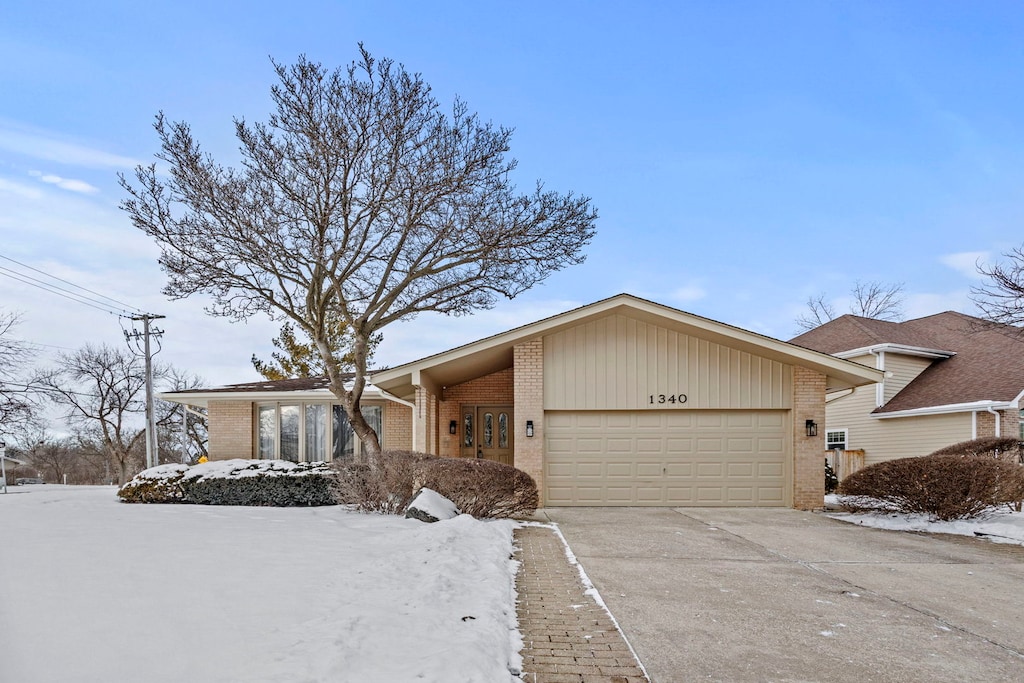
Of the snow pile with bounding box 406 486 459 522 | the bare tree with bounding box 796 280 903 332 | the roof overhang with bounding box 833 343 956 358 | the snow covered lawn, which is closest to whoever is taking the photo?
the snow covered lawn

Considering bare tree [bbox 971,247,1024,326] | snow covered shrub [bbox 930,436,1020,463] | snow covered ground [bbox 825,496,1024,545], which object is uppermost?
bare tree [bbox 971,247,1024,326]

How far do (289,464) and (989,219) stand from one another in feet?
69.9

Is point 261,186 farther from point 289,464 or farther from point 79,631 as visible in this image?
point 79,631

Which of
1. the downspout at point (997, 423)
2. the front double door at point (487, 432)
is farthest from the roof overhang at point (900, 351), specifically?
the front double door at point (487, 432)

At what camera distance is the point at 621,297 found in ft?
39.8

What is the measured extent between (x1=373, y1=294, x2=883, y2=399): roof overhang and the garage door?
1.36 meters

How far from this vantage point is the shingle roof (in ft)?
54.3

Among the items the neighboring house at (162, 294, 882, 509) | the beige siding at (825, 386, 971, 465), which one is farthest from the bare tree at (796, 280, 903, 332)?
the neighboring house at (162, 294, 882, 509)

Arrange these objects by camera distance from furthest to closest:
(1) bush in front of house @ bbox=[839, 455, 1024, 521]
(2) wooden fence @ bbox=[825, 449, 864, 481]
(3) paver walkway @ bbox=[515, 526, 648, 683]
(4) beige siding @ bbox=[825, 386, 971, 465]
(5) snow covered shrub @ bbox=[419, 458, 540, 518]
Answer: (2) wooden fence @ bbox=[825, 449, 864, 481] < (4) beige siding @ bbox=[825, 386, 971, 465] < (1) bush in front of house @ bbox=[839, 455, 1024, 521] < (5) snow covered shrub @ bbox=[419, 458, 540, 518] < (3) paver walkway @ bbox=[515, 526, 648, 683]

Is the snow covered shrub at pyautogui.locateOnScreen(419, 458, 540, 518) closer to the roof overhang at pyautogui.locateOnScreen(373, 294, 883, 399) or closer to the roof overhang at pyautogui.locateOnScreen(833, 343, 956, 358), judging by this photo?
the roof overhang at pyautogui.locateOnScreen(373, 294, 883, 399)

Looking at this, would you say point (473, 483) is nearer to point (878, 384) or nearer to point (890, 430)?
point (890, 430)

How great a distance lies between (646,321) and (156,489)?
10.6 meters

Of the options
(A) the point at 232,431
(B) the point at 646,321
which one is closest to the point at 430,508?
(B) the point at 646,321

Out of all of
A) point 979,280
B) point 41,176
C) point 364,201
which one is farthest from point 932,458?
point 41,176
